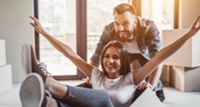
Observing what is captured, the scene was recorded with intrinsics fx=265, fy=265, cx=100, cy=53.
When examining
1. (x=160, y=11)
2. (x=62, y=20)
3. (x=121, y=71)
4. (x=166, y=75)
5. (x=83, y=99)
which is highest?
(x=160, y=11)

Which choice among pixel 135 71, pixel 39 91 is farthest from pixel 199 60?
pixel 39 91

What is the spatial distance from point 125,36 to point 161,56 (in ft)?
1.11

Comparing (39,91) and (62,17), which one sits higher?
(62,17)

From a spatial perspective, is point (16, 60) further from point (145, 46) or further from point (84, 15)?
point (145, 46)

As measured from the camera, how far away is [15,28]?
4660 mm

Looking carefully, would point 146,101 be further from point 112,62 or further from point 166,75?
point 166,75

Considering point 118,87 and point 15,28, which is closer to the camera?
point 118,87

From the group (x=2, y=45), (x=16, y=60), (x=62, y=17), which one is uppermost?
(x=62, y=17)

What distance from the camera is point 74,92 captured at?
1402 millimetres

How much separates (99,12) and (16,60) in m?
1.78

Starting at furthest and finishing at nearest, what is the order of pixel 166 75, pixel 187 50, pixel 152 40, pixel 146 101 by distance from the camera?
pixel 166 75 < pixel 187 50 < pixel 152 40 < pixel 146 101

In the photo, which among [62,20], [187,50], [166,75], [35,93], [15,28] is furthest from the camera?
[62,20]

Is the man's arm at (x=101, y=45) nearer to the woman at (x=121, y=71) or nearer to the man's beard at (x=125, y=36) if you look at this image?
the man's beard at (x=125, y=36)

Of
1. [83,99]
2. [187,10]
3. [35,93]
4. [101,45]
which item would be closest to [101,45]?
[101,45]
